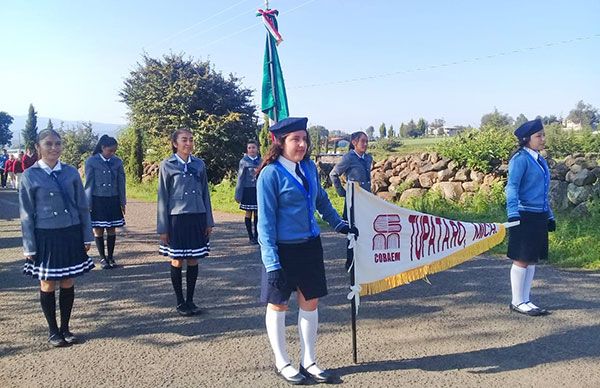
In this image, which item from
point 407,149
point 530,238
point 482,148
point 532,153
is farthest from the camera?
point 407,149

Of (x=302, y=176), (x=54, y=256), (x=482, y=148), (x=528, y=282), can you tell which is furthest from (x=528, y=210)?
(x=482, y=148)

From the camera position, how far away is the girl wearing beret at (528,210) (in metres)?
5.18

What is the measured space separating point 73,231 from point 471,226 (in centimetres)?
374

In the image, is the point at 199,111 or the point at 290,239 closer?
the point at 290,239

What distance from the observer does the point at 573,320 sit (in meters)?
5.02

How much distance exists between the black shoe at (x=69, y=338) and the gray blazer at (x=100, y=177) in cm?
313

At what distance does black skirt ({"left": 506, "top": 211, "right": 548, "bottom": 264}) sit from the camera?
5172mm

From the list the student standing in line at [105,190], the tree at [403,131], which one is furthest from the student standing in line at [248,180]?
the tree at [403,131]

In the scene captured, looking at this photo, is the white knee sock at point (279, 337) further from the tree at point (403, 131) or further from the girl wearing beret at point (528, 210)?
the tree at point (403, 131)

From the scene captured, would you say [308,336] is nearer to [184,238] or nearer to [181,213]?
[184,238]

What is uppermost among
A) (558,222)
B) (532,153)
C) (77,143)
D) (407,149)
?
(77,143)

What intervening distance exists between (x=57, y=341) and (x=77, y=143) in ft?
115

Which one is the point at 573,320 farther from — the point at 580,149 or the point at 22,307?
the point at 580,149

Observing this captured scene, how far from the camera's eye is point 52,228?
449 centimetres
